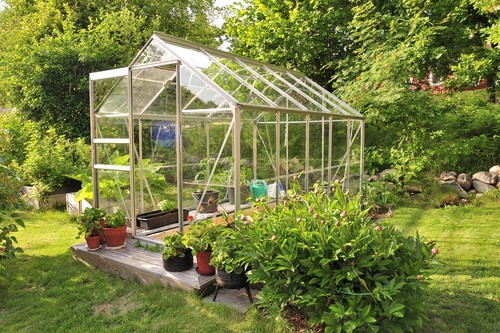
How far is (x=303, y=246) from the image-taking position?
2695 millimetres

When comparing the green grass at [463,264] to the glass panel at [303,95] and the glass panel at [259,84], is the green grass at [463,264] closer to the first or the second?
the glass panel at [303,95]

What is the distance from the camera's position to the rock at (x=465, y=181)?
7886mm

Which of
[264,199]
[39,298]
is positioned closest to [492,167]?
[264,199]

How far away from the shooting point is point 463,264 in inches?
171

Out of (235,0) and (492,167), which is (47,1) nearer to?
(235,0)

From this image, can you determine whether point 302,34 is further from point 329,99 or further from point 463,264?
point 463,264

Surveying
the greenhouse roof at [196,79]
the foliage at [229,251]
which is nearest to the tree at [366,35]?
the greenhouse roof at [196,79]

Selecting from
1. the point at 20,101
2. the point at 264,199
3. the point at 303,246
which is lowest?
the point at 303,246

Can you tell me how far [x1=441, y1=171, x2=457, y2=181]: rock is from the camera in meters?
8.10

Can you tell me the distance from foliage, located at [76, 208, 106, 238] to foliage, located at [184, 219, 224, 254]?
1.47 m

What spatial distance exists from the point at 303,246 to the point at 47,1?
572 inches

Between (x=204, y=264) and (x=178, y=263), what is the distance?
31 centimetres

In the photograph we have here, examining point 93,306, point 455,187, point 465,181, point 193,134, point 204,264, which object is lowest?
point 93,306

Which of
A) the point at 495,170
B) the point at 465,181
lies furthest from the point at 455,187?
the point at 495,170
